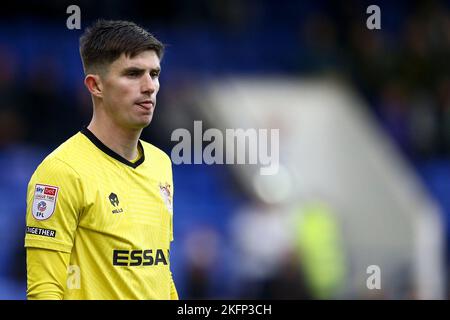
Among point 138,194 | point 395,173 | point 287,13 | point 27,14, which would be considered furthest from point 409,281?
point 138,194

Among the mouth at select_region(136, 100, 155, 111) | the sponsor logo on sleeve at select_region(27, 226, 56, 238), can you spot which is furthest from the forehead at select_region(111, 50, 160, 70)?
the sponsor logo on sleeve at select_region(27, 226, 56, 238)

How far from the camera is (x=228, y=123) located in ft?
41.3

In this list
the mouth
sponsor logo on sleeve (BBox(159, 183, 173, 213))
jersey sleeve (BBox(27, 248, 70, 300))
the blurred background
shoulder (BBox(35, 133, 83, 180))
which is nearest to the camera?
jersey sleeve (BBox(27, 248, 70, 300))

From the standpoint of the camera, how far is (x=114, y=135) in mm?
3928

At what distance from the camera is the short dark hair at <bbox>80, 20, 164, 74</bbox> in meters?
3.88

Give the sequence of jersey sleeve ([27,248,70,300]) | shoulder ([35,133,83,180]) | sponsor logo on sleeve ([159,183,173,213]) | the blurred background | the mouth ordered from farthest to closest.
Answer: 1. the blurred background
2. sponsor logo on sleeve ([159,183,173,213])
3. the mouth
4. shoulder ([35,133,83,180])
5. jersey sleeve ([27,248,70,300])

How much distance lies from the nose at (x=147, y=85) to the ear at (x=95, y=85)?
7.0 inches

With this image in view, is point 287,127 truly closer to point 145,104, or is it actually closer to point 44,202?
point 145,104

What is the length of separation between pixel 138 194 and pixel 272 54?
9259 mm

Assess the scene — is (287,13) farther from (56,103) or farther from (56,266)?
(56,266)

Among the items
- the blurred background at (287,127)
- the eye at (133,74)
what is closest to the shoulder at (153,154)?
the eye at (133,74)

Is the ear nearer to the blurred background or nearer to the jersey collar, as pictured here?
the jersey collar

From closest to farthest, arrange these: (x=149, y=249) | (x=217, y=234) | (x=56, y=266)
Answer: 1. (x=56, y=266)
2. (x=149, y=249)
3. (x=217, y=234)

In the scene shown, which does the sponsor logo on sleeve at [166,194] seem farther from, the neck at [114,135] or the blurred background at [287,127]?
the blurred background at [287,127]
